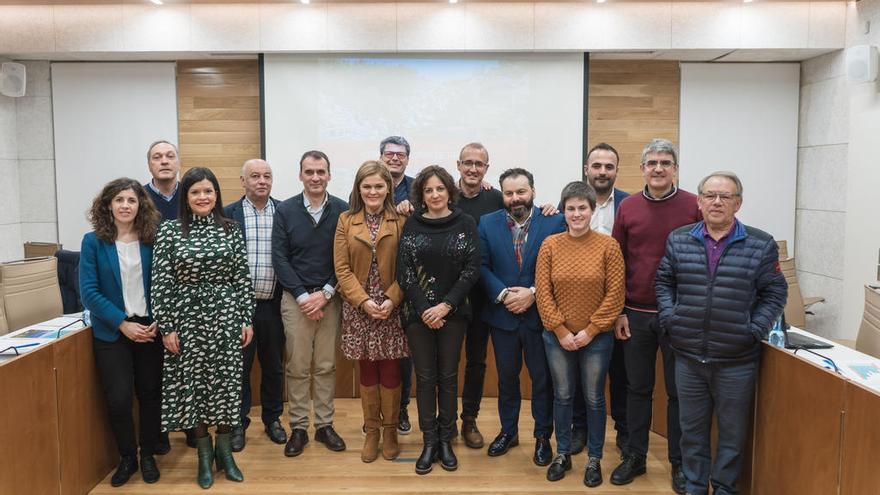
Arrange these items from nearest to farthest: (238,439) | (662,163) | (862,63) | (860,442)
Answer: (860,442), (662,163), (238,439), (862,63)

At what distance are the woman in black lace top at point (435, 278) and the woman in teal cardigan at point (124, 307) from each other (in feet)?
4.29

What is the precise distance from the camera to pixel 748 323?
2512mm

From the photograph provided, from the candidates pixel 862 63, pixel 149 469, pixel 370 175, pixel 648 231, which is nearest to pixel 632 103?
pixel 862 63

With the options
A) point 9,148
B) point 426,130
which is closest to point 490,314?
point 426,130

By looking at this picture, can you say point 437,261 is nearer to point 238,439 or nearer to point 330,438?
point 330,438

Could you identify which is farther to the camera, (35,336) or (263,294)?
(263,294)

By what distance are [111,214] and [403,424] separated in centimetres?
208

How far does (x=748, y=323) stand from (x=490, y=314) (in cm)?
126

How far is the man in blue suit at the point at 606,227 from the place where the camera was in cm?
331

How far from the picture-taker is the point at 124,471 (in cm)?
310

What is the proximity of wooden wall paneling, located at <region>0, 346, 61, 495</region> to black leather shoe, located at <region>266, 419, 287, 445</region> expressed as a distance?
117 cm

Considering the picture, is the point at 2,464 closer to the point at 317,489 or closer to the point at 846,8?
the point at 317,489

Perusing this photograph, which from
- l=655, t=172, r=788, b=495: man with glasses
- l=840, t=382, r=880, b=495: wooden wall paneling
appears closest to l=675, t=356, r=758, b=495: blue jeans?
l=655, t=172, r=788, b=495: man with glasses

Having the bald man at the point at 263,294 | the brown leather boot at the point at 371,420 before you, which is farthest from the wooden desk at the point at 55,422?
the brown leather boot at the point at 371,420
